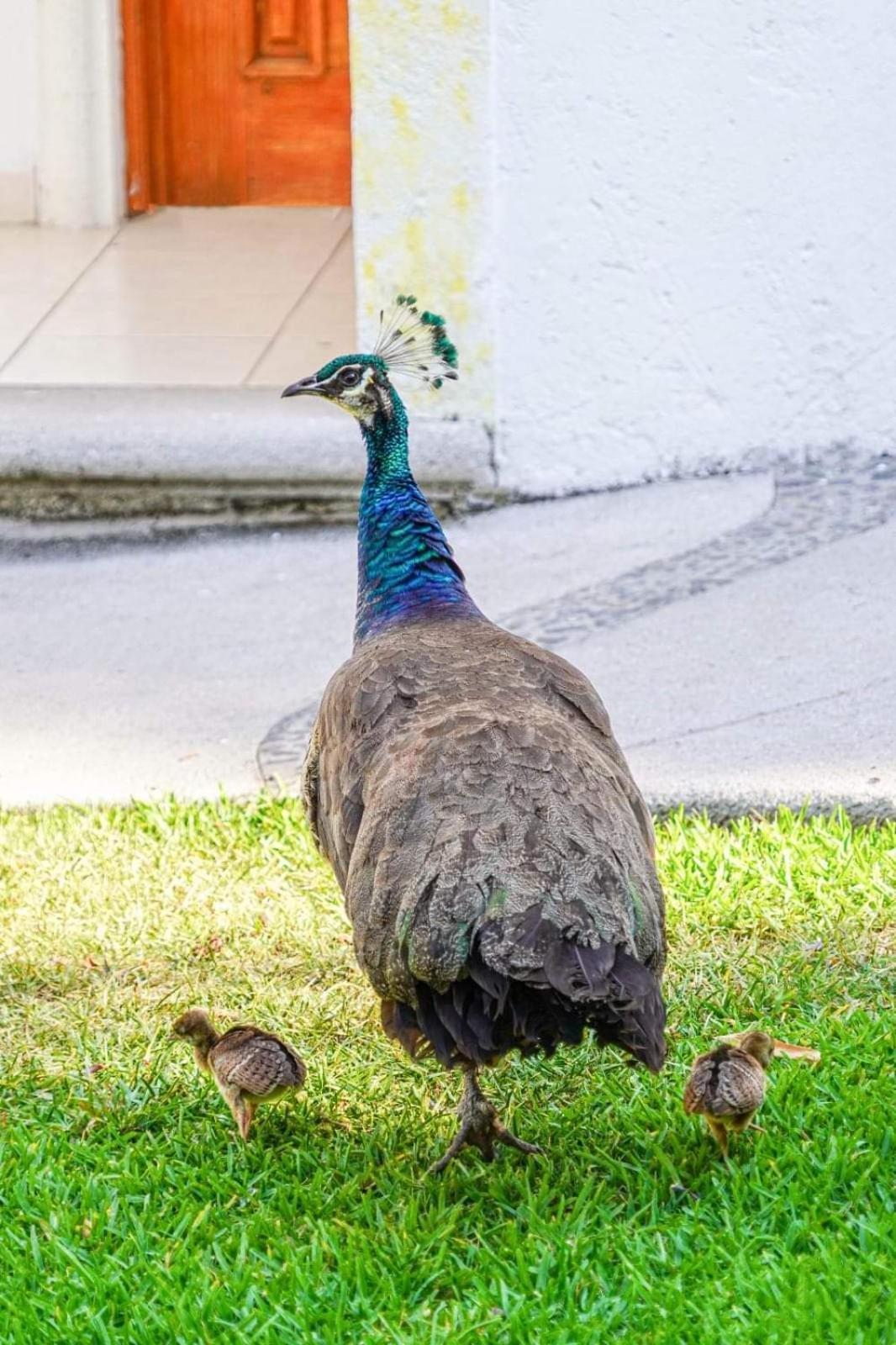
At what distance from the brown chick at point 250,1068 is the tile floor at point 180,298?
3294mm

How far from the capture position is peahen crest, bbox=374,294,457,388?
3.99 meters

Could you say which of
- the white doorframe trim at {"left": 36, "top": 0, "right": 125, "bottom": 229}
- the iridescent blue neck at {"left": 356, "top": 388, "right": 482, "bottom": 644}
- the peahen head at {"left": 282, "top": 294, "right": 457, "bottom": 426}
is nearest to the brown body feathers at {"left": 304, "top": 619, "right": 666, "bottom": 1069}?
the iridescent blue neck at {"left": 356, "top": 388, "right": 482, "bottom": 644}

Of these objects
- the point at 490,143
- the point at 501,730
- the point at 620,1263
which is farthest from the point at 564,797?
the point at 490,143

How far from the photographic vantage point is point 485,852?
112 inches

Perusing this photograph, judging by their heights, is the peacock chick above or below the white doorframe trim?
below

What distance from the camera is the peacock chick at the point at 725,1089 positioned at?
9.71ft

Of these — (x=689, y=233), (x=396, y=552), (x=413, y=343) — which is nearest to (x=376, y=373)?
(x=413, y=343)

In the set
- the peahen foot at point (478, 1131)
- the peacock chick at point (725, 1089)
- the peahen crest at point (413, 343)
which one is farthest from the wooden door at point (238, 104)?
the peacock chick at point (725, 1089)

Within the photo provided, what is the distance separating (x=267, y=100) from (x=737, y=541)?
11.0 ft

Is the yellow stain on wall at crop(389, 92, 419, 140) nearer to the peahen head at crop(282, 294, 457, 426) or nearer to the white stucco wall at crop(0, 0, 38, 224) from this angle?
the peahen head at crop(282, 294, 457, 426)

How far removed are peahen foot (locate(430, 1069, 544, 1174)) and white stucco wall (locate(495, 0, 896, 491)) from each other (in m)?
3.03

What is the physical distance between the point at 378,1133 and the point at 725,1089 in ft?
2.06

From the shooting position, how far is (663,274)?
19.2 ft

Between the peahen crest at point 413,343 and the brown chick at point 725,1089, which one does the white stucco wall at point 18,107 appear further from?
the brown chick at point 725,1089
